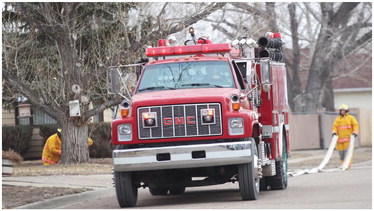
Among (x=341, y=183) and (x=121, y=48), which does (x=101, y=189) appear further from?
(x=121, y=48)

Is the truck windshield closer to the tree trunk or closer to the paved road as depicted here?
the paved road

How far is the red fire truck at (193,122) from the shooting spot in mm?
12609

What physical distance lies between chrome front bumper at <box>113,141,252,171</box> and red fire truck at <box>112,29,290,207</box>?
1 centimetres

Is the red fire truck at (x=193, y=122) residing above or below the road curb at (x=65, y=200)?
above

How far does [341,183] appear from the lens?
55.3 feet

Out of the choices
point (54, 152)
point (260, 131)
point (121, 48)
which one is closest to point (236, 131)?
point (260, 131)

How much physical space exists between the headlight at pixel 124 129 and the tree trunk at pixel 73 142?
1120 centimetres

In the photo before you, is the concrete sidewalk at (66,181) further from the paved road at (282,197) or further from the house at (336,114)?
the house at (336,114)

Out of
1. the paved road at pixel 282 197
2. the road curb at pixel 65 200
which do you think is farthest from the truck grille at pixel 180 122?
the road curb at pixel 65 200

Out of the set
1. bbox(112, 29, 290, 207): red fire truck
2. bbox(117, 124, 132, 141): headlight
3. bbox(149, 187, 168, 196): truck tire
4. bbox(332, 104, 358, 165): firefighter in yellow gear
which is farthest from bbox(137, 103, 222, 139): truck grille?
bbox(332, 104, 358, 165): firefighter in yellow gear

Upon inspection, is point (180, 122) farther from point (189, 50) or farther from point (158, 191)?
point (158, 191)

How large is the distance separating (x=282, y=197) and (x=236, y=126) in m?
2.16

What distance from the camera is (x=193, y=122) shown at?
12.7m

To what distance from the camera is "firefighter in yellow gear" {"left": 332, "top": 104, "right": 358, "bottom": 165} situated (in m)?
23.7
